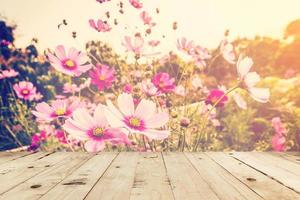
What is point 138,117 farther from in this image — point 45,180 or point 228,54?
point 228,54

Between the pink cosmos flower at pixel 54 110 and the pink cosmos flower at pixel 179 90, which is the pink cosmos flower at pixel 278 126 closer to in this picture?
the pink cosmos flower at pixel 179 90

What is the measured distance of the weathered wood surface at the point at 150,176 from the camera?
1.45m

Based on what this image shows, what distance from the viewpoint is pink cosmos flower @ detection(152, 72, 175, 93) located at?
241 cm

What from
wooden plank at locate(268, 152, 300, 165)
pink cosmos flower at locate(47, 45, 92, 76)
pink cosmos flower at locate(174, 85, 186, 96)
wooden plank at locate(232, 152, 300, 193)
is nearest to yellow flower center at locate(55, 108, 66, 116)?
pink cosmos flower at locate(47, 45, 92, 76)

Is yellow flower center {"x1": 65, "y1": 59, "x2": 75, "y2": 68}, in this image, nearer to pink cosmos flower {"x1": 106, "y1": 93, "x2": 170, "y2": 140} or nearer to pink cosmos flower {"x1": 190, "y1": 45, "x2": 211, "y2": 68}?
pink cosmos flower {"x1": 106, "y1": 93, "x2": 170, "y2": 140}

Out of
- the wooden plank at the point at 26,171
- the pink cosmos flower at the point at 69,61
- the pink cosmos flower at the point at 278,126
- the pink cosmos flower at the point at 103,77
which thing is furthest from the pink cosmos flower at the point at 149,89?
the pink cosmos flower at the point at 278,126

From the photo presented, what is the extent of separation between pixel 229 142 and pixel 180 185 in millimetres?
1855

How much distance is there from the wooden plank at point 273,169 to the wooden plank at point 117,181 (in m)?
0.51

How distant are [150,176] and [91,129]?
1.83 feet

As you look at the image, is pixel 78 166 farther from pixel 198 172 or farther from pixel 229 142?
pixel 229 142

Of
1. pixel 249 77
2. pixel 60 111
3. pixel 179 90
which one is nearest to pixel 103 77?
pixel 60 111

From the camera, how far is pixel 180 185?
1.58m

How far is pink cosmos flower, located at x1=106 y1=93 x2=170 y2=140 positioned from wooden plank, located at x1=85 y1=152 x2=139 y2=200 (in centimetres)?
15

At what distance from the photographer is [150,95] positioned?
242 centimetres
